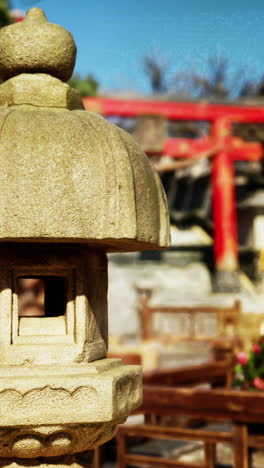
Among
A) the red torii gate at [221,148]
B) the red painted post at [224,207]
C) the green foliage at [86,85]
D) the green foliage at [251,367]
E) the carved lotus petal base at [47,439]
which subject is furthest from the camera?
the green foliage at [86,85]

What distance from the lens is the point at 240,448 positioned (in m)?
4.04

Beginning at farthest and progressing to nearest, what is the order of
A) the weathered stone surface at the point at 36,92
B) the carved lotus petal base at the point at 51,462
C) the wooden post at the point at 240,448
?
the wooden post at the point at 240,448 < the weathered stone surface at the point at 36,92 < the carved lotus petal base at the point at 51,462

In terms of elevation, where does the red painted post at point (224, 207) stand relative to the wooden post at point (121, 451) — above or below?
above

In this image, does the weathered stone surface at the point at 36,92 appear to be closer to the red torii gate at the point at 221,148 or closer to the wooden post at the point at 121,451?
the wooden post at the point at 121,451

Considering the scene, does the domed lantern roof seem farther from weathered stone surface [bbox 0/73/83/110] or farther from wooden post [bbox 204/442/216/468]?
wooden post [bbox 204/442/216/468]

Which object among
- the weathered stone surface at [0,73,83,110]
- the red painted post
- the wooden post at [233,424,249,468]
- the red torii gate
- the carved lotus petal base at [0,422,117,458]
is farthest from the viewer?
the red painted post

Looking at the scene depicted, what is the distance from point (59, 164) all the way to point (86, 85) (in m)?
20.7

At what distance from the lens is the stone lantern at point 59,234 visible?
270cm

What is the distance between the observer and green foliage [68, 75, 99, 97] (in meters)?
22.3

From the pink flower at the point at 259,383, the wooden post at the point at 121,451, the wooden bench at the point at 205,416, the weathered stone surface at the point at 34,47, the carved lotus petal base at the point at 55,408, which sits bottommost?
the wooden post at the point at 121,451

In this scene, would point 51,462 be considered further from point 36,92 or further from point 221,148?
point 221,148

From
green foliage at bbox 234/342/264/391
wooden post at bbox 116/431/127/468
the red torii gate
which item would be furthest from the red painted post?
wooden post at bbox 116/431/127/468

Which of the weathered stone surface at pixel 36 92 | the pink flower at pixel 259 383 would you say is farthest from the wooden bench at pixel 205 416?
the weathered stone surface at pixel 36 92

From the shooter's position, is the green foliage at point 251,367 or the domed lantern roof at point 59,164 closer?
the domed lantern roof at point 59,164
